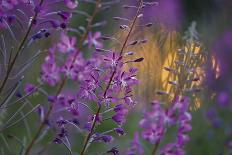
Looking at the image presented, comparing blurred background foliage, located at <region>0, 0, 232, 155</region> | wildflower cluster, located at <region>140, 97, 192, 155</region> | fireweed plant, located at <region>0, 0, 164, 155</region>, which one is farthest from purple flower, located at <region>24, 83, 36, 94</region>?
blurred background foliage, located at <region>0, 0, 232, 155</region>

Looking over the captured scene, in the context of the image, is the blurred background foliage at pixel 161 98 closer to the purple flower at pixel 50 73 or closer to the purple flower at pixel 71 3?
the purple flower at pixel 71 3

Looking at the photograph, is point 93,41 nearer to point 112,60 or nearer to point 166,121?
point 112,60

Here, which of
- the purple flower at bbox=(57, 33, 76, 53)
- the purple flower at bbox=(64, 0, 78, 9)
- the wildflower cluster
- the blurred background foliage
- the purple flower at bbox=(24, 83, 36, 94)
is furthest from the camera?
the blurred background foliage

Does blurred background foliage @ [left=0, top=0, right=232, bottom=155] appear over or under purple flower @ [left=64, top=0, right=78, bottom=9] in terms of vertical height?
over

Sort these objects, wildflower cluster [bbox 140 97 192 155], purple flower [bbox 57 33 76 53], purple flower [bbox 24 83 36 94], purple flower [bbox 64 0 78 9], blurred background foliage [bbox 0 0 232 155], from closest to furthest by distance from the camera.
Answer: purple flower [bbox 57 33 76 53] → purple flower [bbox 24 83 36 94] → purple flower [bbox 64 0 78 9] → wildflower cluster [bbox 140 97 192 155] → blurred background foliage [bbox 0 0 232 155]

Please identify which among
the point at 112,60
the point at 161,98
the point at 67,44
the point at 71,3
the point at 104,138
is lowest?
the point at 104,138

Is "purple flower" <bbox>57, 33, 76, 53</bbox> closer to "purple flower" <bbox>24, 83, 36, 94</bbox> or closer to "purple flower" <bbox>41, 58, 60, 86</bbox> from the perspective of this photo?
"purple flower" <bbox>41, 58, 60, 86</bbox>

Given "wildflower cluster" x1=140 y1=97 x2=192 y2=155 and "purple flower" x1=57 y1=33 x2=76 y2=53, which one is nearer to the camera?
"purple flower" x1=57 y1=33 x2=76 y2=53

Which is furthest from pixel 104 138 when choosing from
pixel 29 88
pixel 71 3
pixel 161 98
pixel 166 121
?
pixel 161 98

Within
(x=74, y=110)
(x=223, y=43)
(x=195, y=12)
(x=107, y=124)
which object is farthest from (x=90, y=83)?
(x=195, y=12)

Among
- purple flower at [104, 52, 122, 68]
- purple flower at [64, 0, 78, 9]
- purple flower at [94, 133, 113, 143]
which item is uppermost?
purple flower at [64, 0, 78, 9]

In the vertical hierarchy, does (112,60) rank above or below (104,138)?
above

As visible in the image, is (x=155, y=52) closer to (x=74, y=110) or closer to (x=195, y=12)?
(x=74, y=110)
